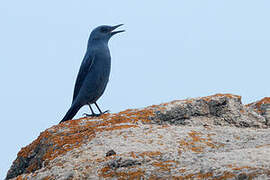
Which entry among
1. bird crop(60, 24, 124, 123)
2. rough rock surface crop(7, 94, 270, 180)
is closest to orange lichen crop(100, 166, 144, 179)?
rough rock surface crop(7, 94, 270, 180)

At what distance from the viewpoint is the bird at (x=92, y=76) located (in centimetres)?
867

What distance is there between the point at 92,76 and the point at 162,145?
14.3 ft

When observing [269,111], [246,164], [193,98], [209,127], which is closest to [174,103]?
[193,98]

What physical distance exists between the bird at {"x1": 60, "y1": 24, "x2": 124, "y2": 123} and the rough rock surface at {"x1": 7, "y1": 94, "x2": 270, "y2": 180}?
2561 mm

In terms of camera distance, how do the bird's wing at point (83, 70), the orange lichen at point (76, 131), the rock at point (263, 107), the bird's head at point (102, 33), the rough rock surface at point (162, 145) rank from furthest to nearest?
the bird's head at point (102, 33) → the bird's wing at point (83, 70) → the rock at point (263, 107) → the orange lichen at point (76, 131) → the rough rock surface at point (162, 145)

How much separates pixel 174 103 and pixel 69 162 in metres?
2.12

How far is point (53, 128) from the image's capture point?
577 centimetres

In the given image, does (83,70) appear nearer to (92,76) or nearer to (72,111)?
(92,76)

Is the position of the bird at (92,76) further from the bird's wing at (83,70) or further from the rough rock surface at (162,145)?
the rough rock surface at (162,145)

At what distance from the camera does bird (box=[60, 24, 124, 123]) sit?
8.67 m

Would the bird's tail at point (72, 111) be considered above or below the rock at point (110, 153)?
below

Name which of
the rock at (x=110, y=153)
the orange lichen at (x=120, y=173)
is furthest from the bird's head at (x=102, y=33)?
the orange lichen at (x=120, y=173)

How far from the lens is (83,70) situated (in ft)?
29.1

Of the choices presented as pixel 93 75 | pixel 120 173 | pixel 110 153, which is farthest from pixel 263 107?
pixel 93 75
